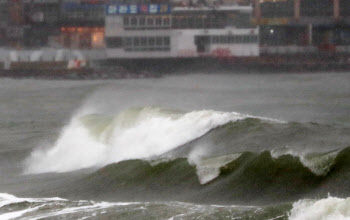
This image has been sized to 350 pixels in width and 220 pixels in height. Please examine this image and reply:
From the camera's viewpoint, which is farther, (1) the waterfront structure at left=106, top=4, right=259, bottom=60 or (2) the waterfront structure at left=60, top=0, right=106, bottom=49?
(2) the waterfront structure at left=60, top=0, right=106, bottom=49

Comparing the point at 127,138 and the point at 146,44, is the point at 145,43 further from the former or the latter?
the point at 127,138

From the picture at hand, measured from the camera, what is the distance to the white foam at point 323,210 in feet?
39.6

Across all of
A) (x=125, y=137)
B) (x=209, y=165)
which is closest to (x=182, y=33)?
(x=125, y=137)

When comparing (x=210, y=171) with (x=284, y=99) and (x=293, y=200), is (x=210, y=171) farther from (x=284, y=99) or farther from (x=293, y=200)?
(x=284, y=99)

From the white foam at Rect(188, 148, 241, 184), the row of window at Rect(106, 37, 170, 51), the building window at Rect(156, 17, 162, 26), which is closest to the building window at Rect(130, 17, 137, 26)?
the row of window at Rect(106, 37, 170, 51)

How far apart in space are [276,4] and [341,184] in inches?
3832

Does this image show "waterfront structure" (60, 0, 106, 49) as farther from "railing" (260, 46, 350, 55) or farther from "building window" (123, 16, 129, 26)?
"railing" (260, 46, 350, 55)

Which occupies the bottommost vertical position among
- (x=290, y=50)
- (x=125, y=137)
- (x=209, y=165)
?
(x=290, y=50)

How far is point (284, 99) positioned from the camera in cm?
4978

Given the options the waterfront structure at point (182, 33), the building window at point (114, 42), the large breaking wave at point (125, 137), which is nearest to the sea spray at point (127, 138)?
the large breaking wave at point (125, 137)

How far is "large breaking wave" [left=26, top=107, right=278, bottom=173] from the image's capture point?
69.2 feet

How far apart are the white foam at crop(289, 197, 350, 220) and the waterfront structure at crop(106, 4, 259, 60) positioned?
77.2 metres

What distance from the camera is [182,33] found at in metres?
92.9

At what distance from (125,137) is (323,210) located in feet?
37.1
